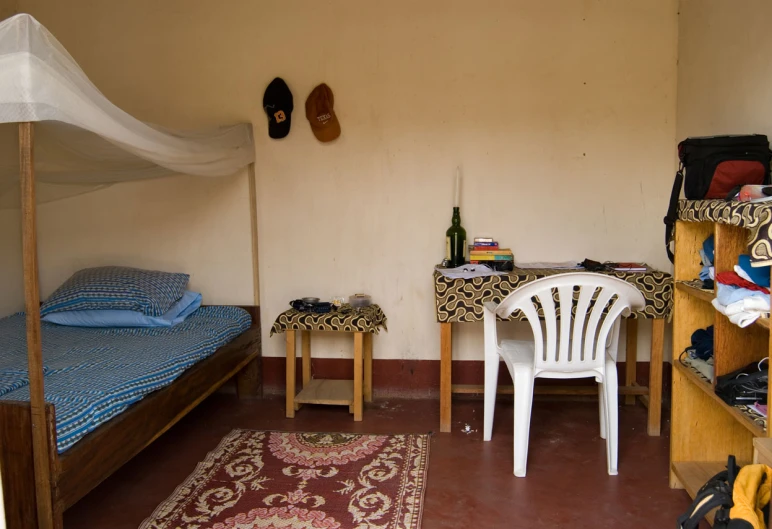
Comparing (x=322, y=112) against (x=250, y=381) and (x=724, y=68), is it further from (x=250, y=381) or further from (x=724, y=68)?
(x=724, y=68)

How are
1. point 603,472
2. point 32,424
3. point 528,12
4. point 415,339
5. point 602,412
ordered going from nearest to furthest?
1. point 32,424
2. point 603,472
3. point 602,412
4. point 528,12
5. point 415,339

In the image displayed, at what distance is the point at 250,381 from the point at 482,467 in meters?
1.73

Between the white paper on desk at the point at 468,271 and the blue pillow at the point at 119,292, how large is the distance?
63.7 inches

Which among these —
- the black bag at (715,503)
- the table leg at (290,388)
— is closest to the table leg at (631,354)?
the black bag at (715,503)

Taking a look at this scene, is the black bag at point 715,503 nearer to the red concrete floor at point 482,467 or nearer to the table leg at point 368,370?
the red concrete floor at point 482,467

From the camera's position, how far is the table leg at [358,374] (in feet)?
11.8

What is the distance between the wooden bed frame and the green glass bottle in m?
1.71

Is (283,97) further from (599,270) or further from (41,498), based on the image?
(41,498)

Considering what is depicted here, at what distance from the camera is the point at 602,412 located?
3295 mm

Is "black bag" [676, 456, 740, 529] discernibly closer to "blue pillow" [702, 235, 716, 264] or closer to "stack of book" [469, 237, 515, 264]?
"blue pillow" [702, 235, 716, 264]

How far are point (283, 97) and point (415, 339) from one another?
5.76ft

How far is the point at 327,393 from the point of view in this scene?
375 centimetres

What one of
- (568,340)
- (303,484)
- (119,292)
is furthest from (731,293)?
(119,292)

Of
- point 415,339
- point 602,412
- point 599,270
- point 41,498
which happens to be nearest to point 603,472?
point 602,412
